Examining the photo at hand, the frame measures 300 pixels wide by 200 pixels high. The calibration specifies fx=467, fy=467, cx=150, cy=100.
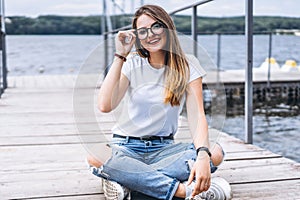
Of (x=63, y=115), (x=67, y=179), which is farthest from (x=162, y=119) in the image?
Result: (x=63, y=115)

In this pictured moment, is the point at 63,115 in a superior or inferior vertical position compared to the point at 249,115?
Answer: inferior

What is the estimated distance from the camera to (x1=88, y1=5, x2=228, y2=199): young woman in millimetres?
1185

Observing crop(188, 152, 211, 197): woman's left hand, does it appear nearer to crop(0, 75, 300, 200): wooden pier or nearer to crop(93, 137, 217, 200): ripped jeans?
crop(93, 137, 217, 200): ripped jeans

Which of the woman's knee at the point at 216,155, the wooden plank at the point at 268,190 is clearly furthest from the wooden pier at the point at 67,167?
the woman's knee at the point at 216,155

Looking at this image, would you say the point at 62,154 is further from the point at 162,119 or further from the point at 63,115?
the point at 63,115

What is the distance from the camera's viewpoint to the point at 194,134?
3.97 ft

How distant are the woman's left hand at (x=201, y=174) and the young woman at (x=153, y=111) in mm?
14

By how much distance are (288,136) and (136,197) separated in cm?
226

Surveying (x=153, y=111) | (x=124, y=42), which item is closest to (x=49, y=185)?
(x=153, y=111)

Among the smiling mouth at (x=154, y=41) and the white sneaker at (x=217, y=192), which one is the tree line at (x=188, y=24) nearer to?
the smiling mouth at (x=154, y=41)

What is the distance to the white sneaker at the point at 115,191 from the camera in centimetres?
117

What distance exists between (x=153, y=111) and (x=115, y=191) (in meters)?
0.24

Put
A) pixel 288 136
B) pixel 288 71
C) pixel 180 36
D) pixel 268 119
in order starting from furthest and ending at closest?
1. pixel 288 71
2. pixel 268 119
3. pixel 288 136
4. pixel 180 36

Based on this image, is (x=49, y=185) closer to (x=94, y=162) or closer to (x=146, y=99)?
(x=94, y=162)
